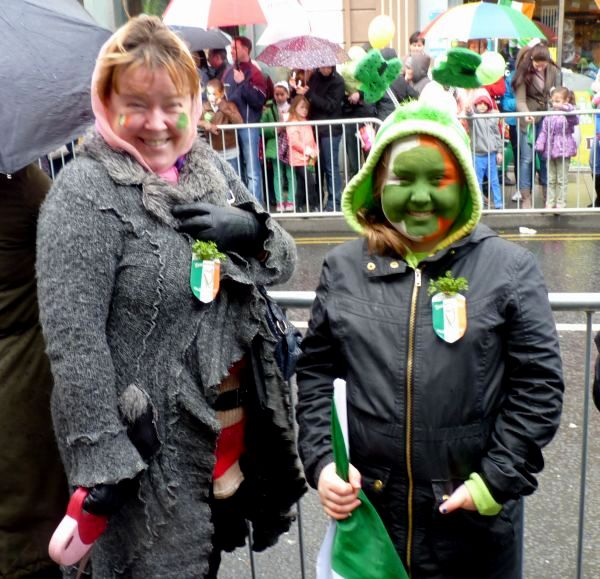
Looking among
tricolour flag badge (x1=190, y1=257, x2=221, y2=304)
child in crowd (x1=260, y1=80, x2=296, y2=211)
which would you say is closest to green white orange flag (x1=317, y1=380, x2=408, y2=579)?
tricolour flag badge (x1=190, y1=257, x2=221, y2=304)

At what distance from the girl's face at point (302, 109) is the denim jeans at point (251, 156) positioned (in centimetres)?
56

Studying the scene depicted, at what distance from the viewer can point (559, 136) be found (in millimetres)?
9844

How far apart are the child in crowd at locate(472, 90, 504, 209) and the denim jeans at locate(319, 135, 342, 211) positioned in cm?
153

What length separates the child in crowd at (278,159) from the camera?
10.1 metres

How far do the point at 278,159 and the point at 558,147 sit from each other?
3105mm

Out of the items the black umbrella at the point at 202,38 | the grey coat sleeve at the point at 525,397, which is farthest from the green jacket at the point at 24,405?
the black umbrella at the point at 202,38

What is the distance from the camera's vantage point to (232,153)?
32.8ft

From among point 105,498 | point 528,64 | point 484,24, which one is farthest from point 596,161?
point 105,498

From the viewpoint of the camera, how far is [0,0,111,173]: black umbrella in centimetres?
229

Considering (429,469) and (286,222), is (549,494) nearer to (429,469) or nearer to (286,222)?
(429,469)

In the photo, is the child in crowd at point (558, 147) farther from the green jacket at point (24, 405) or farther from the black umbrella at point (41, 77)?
the green jacket at point (24, 405)

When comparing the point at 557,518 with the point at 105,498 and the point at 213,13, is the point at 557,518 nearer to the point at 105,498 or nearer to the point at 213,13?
the point at 105,498

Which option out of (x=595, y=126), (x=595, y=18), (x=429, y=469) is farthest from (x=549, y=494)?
(x=595, y=18)

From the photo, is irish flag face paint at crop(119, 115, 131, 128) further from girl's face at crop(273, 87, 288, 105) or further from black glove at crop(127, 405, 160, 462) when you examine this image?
girl's face at crop(273, 87, 288, 105)
